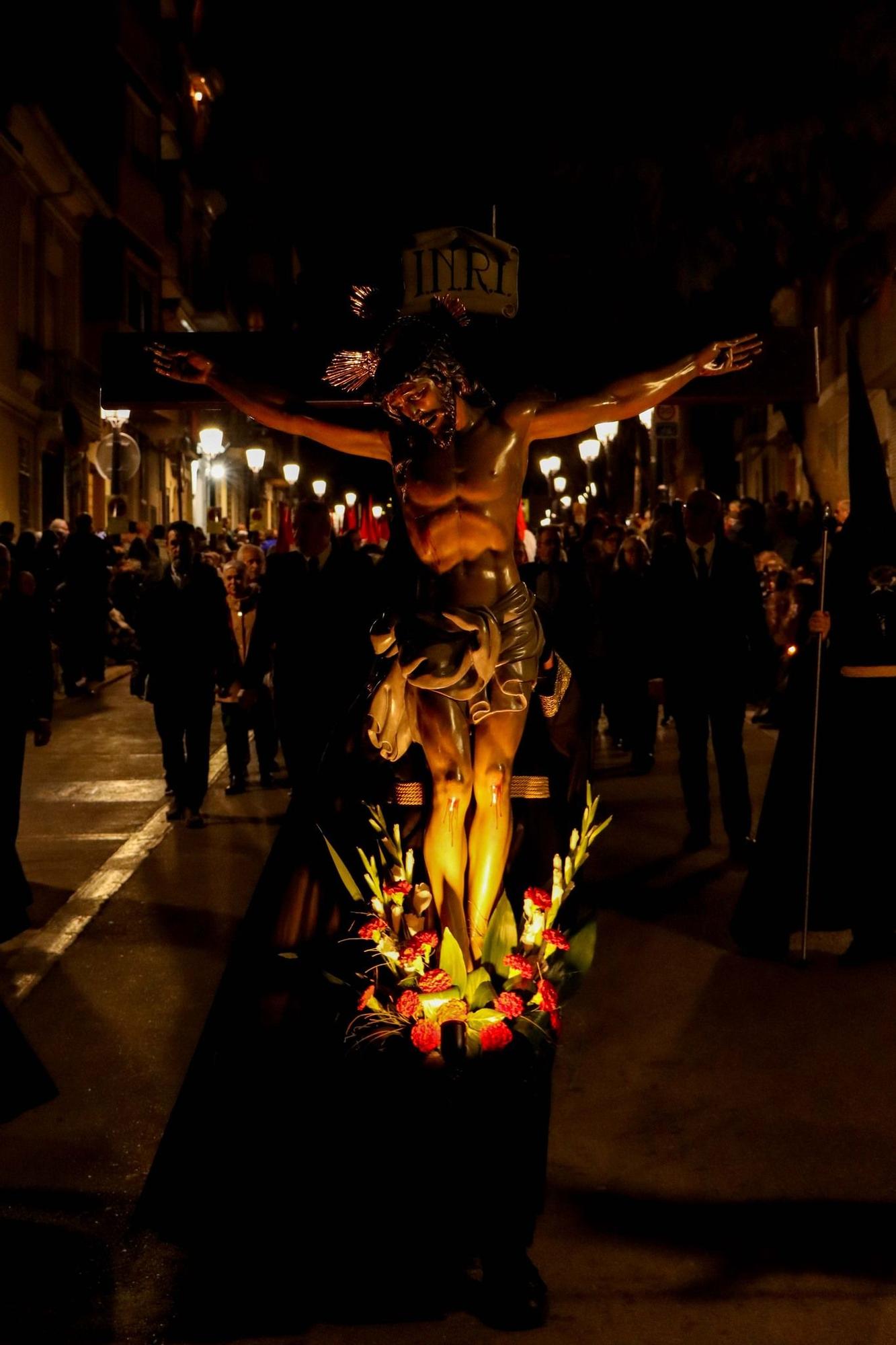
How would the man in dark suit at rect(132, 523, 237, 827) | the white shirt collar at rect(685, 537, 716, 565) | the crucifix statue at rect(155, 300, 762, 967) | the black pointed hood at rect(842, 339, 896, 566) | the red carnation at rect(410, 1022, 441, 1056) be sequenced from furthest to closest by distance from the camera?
the man in dark suit at rect(132, 523, 237, 827), the white shirt collar at rect(685, 537, 716, 565), the black pointed hood at rect(842, 339, 896, 566), the crucifix statue at rect(155, 300, 762, 967), the red carnation at rect(410, 1022, 441, 1056)

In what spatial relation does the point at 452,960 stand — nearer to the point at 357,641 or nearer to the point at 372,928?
the point at 372,928

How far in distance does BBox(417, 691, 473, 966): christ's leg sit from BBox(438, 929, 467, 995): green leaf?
0.38 feet

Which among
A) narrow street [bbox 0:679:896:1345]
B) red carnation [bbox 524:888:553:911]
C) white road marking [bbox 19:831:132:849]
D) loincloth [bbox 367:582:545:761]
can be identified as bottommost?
narrow street [bbox 0:679:896:1345]

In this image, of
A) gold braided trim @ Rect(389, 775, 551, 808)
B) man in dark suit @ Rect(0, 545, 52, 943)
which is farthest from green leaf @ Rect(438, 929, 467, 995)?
man in dark suit @ Rect(0, 545, 52, 943)

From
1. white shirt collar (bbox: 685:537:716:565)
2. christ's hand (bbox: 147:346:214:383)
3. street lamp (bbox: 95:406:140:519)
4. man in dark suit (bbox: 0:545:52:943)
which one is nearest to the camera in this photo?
christ's hand (bbox: 147:346:214:383)

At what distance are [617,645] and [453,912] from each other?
925 cm

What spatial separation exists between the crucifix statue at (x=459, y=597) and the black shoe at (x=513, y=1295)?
2.98 ft

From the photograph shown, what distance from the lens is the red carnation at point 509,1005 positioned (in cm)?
407

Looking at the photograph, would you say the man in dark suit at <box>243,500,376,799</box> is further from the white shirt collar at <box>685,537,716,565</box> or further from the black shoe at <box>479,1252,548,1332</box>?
the black shoe at <box>479,1252,548,1332</box>

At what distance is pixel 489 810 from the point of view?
4.41 metres

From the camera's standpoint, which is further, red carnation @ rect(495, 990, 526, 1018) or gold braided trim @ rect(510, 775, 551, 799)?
gold braided trim @ rect(510, 775, 551, 799)

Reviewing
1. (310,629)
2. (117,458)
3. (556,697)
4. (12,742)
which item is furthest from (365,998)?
(117,458)

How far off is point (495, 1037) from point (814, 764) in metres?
2.88

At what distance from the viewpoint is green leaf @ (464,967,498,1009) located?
4199 millimetres
